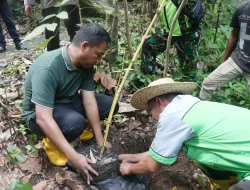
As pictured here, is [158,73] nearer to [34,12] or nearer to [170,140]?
[170,140]

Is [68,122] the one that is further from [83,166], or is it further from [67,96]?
[83,166]

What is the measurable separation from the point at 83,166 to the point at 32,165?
56 centimetres

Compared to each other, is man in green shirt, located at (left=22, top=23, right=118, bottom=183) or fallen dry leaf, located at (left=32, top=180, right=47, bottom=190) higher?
man in green shirt, located at (left=22, top=23, right=118, bottom=183)

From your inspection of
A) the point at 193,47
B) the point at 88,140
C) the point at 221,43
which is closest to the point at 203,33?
the point at 221,43

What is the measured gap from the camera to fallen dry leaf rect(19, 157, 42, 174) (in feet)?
8.99

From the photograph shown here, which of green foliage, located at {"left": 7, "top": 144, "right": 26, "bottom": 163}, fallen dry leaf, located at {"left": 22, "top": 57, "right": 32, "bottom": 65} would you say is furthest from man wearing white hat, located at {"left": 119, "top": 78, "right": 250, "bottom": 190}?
fallen dry leaf, located at {"left": 22, "top": 57, "right": 32, "bottom": 65}

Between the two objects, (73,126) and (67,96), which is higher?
(67,96)

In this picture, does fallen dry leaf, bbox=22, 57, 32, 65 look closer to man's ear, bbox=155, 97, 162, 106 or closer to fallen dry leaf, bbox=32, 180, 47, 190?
fallen dry leaf, bbox=32, 180, 47, 190

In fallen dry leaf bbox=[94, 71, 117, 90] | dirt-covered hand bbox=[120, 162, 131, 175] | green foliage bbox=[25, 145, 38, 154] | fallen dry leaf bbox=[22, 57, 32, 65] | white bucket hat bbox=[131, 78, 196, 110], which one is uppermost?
white bucket hat bbox=[131, 78, 196, 110]

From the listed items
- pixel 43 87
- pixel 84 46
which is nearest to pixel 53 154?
pixel 43 87

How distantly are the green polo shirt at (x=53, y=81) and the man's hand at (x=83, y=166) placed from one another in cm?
46

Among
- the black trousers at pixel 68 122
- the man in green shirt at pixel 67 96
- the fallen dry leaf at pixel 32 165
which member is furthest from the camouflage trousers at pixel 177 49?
the fallen dry leaf at pixel 32 165

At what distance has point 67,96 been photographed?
9.55ft

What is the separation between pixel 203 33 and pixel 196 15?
1540mm
